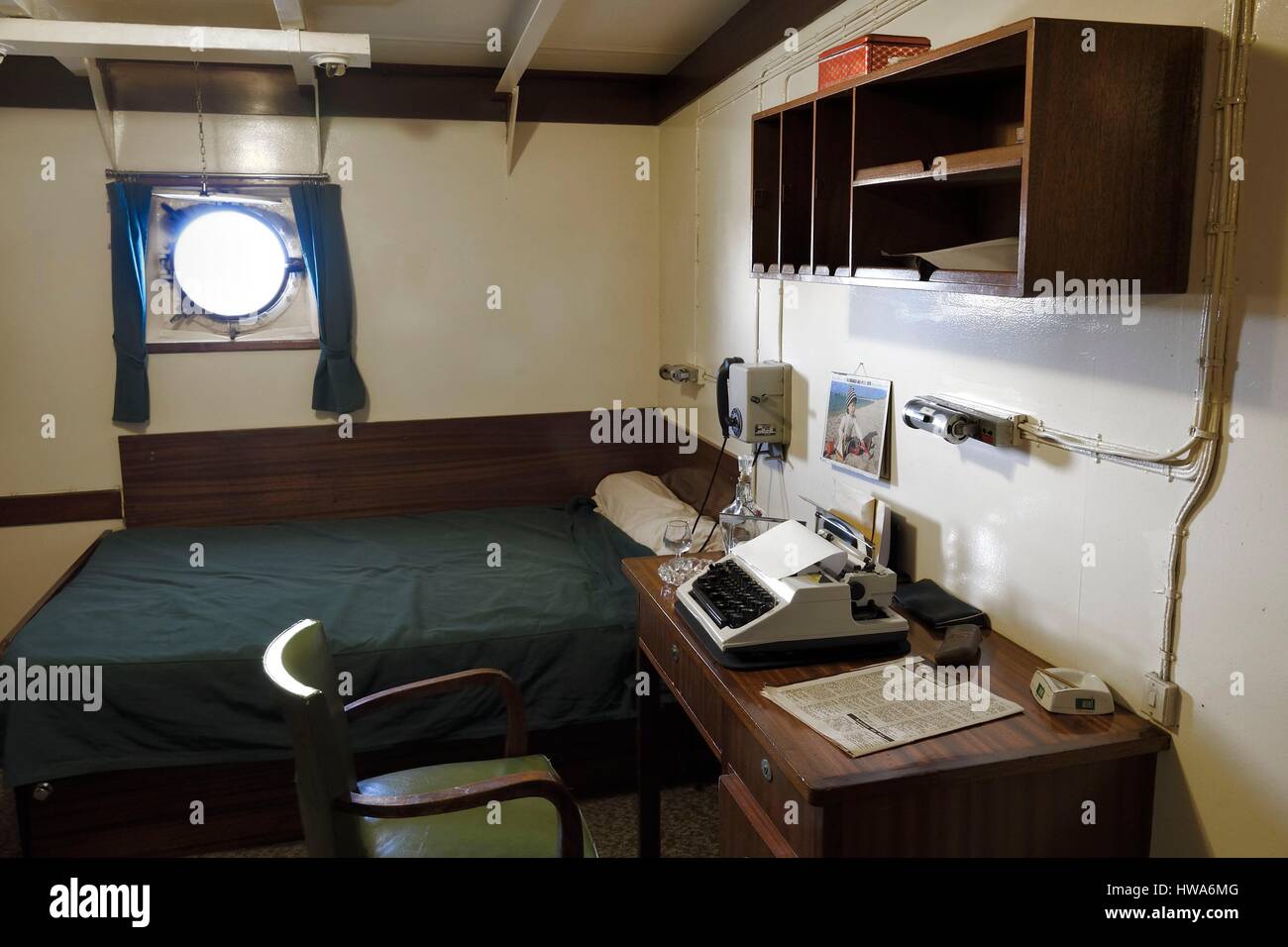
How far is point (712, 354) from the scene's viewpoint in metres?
3.93

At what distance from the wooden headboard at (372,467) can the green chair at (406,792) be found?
195 centimetres

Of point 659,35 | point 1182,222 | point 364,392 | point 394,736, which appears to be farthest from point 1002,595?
point 364,392

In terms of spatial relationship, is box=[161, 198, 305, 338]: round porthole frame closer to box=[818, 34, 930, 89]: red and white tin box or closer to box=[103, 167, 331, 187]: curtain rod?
box=[103, 167, 331, 187]: curtain rod

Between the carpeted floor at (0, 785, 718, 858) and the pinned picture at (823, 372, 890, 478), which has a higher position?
the pinned picture at (823, 372, 890, 478)

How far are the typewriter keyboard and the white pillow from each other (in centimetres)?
95

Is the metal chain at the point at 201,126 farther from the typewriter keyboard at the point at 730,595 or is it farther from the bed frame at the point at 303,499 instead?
the typewriter keyboard at the point at 730,595

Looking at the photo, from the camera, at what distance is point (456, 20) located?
3.52m

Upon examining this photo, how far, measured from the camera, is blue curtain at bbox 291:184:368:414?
415 centimetres

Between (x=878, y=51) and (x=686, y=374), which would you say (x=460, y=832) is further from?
(x=686, y=374)

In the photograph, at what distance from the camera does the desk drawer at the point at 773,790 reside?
1.63m

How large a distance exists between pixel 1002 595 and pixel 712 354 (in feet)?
6.54

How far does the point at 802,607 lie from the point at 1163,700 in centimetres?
66

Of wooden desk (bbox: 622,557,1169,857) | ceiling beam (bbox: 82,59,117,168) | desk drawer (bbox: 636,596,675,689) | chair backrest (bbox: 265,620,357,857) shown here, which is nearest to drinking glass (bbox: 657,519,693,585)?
desk drawer (bbox: 636,596,675,689)

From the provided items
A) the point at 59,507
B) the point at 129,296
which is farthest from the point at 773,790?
the point at 59,507
